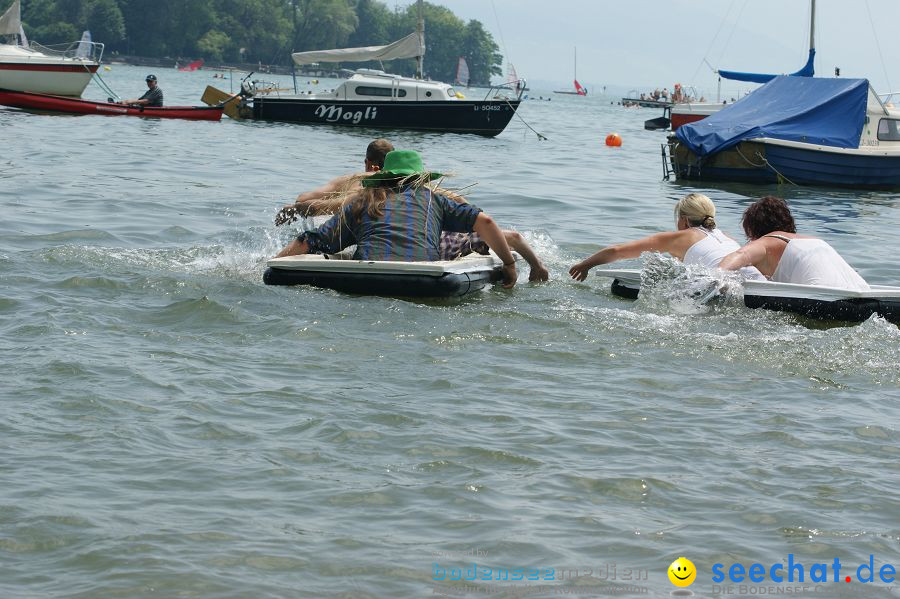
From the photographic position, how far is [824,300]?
824 centimetres

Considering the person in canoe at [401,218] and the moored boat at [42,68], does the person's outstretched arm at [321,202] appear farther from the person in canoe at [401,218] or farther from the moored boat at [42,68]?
the moored boat at [42,68]

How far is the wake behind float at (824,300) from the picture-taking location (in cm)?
821

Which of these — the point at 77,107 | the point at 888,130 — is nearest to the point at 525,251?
the point at 888,130

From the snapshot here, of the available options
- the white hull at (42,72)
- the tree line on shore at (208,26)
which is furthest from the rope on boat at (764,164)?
the tree line on shore at (208,26)

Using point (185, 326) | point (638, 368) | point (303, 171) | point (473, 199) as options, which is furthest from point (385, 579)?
point (303, 171)

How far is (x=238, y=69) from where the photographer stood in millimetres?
154750

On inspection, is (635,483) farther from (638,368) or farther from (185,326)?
(185,326)

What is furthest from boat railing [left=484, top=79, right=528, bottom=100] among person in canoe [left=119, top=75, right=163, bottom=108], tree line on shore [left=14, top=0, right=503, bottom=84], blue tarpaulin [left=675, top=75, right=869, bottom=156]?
tree line on shore [left=14, top=0, right=503, bottom=84]

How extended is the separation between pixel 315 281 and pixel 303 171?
12360mm

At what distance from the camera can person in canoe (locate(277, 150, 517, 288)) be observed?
883cm

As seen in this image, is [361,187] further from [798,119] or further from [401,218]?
[798,119]

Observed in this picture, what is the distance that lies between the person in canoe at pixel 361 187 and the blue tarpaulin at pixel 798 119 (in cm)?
1351

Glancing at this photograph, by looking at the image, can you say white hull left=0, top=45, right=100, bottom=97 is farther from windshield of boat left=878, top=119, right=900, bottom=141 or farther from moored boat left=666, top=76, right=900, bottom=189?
windshield of boat left=878, top=119, right=900, bottom=141

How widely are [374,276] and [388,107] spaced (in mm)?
25983
